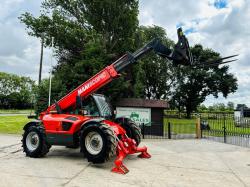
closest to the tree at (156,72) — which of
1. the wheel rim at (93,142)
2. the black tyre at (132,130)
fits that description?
the black tyre at (132,130)

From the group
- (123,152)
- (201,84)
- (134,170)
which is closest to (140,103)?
(123,152)

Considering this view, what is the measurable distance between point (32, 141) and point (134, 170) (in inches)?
151

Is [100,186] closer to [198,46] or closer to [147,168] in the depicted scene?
[147,168]

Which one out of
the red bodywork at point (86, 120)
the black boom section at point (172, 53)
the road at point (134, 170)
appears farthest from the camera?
the red bodywork at point (86, 120)

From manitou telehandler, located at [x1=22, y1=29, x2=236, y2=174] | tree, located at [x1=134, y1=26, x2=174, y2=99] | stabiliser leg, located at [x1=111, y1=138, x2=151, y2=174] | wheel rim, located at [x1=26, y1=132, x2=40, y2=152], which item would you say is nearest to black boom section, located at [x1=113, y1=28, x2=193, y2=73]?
manitou telehandler, located at [x1=22, y1=29, x2=236, y2=174]

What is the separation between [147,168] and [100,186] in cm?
199

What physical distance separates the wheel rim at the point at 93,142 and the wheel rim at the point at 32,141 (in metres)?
2.11

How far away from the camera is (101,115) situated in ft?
25.9

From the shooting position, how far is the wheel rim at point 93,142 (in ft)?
23.0

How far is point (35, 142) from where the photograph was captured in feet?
27.1

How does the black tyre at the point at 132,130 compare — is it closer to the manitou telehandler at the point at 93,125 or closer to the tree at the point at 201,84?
the manitou telehandler at the point at 93,125

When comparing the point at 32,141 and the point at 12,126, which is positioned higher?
the point at 32,141

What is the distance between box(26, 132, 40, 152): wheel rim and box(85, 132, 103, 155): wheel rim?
2.11m

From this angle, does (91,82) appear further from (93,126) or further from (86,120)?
(93,126)
